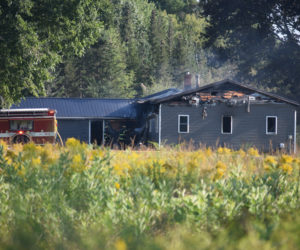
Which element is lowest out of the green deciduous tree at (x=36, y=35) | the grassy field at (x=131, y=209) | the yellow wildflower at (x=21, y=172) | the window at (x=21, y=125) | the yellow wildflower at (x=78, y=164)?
the grassy field at (x=131, y=209)

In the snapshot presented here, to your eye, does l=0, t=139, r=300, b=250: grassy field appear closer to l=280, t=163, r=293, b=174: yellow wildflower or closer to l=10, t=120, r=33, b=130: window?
l=280, t=163, r=293, b=174: yellow wildflower

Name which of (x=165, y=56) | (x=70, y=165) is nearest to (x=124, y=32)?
(x=165, y=56)

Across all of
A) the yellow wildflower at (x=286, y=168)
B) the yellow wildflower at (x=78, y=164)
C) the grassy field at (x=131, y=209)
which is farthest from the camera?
the yellow wildflower at (x=286, y=168)

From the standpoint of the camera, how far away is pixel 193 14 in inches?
3888

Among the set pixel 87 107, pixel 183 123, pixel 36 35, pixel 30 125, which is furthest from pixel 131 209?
pixel 87 107

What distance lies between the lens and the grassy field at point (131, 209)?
3346 millimetres

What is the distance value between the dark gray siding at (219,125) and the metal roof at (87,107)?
4.63 meters

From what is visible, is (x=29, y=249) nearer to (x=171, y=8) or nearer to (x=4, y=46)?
(x=4, y=46)

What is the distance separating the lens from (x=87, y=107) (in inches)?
1284

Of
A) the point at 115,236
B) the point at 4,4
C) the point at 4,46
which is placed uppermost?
the point at 4,4

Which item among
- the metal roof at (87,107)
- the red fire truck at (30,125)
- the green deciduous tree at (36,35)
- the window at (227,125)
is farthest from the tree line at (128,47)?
the window at (227,125)

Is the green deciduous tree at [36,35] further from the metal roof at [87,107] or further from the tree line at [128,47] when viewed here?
the metal roof at [87,107]

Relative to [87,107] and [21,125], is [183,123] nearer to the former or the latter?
[87,107]

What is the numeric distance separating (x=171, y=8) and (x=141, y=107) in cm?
7934
